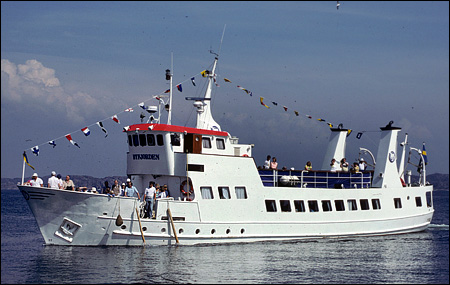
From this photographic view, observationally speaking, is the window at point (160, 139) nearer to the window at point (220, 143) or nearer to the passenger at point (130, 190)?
the passenger at point (130, 190)

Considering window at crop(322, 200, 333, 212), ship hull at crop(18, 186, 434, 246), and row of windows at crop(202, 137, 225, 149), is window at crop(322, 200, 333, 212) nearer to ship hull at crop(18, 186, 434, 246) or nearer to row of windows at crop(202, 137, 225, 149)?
ship hull at crop(18, 186, 434, 246)

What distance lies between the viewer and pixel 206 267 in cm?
2261

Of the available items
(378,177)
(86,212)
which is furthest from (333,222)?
(86,212)

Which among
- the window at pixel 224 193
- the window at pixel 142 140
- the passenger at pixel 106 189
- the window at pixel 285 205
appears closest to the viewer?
the passenger at pixel 106 189

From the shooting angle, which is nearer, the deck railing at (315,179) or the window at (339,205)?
the deck railing at (315,179)

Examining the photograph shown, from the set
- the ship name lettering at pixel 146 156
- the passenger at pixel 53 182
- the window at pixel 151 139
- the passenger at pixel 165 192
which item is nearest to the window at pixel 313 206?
the passenger at pixel 165 192

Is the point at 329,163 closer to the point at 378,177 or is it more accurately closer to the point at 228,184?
the point at 378,177

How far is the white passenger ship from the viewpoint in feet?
84.4

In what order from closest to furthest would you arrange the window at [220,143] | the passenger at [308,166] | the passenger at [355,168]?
the window at [220,143]
the passenger at [308,166]
the passenger at [355,168]

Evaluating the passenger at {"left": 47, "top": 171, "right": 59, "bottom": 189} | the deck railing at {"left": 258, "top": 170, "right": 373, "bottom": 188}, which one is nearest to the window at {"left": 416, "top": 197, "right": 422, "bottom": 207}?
the deck railing at {"left": 258, "top": 170, "right": 373, "bottom": 188}

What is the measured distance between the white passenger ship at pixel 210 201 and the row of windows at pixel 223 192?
4 cm

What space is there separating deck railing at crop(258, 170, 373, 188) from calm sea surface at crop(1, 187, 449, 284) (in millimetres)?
2945

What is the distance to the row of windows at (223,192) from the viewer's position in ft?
90.3

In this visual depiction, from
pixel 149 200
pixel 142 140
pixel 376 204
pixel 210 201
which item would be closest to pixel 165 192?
pixel 149 200
